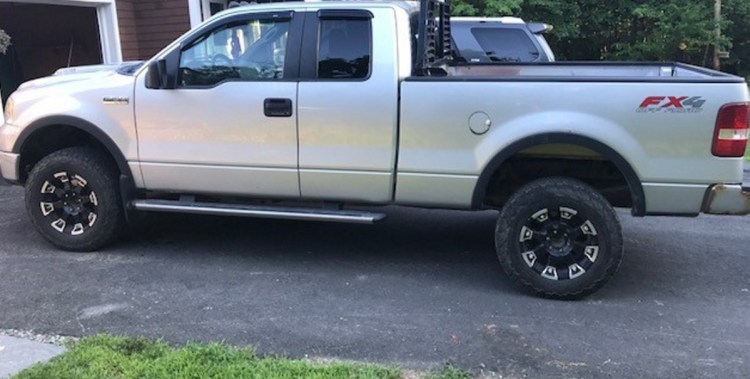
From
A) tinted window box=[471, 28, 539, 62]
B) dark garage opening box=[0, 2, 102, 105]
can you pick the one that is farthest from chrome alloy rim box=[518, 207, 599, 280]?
dark garage opening box=[0, 2, 102, 105]

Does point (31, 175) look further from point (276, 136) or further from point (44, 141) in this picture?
point (276, 136)

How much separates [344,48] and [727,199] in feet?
9.18

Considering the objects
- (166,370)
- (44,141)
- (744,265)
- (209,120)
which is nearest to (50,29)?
(44,141)

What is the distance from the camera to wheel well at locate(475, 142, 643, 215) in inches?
169

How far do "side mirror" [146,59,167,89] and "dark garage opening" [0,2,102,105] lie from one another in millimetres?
10029

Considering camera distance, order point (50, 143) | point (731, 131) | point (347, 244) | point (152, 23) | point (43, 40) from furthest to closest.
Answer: point (43, 40) → point (152, 23) → point (347, 244) → point (50, 143) → point (731, 131)

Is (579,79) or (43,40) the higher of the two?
(579,79)

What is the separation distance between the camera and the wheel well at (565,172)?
4.29m

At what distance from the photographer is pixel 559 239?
4.40m

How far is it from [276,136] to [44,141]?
2.23 meters

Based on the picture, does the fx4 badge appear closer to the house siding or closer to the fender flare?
the fender flare

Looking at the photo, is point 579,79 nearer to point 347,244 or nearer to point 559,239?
point 559,239

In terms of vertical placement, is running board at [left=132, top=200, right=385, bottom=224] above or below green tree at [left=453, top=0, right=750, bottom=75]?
below

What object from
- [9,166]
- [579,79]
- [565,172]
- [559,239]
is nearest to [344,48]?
[579,79]
